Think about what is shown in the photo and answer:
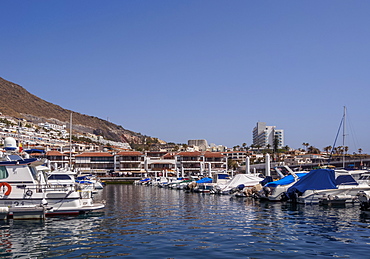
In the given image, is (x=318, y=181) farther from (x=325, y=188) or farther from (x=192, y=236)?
(x=192, y=236)

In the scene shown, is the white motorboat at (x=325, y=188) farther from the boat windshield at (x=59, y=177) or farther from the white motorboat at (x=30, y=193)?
the boat windshield at (x=59, y=177)

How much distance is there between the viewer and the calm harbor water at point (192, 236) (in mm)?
15445

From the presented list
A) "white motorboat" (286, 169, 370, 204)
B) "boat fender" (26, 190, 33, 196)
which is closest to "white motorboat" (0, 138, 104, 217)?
"boat fender" (26, 190, 33, 196)

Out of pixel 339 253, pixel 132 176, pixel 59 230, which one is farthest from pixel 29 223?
pixel 132 176

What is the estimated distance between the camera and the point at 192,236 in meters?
18.8

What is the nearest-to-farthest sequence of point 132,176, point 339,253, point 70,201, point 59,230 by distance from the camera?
point 339,253, point 59,230, point 70,201, point 132,176

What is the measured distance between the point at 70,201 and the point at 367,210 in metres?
20.9

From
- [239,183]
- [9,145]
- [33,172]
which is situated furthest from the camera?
[239,183]

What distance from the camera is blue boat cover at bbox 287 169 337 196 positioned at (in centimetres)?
3431

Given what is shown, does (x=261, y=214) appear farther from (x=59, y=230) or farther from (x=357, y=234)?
(x=59, y=230)

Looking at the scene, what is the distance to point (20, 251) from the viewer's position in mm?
15922

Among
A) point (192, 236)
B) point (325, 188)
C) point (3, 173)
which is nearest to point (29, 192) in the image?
point (3, 173)

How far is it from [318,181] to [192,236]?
19.8 metres

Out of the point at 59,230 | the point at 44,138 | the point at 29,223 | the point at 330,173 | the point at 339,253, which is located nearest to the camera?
the point at 339,253
